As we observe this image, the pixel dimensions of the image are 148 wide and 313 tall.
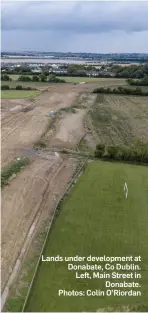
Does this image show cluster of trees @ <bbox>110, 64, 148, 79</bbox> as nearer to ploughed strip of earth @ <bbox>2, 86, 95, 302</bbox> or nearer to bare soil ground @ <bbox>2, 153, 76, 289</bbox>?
ploughed strip of earth @ <bbox>2, 86, 95, 302</bbox>

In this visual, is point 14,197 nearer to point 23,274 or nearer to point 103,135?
point 23,274

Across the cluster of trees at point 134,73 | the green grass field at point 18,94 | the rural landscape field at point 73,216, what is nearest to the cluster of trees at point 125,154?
the rural landscape field at point 73,216

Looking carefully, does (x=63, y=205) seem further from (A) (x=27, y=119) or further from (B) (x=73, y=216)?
(A) (x=27, y=119)

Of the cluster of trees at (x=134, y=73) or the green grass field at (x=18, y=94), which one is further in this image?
the cluster of trees at (x=134, y=73)

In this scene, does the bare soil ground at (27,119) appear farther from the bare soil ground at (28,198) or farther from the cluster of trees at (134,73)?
the cluster of trees at (134,73)

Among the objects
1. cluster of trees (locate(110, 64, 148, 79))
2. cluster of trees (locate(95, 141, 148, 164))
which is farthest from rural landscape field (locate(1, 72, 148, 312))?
cluster of trees (locate(110, 64, 148, 79))

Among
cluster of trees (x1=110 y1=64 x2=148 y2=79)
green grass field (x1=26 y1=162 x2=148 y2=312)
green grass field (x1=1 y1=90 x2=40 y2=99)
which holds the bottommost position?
green grass field (x1=26 y1=162 x2=148 y2=312)
